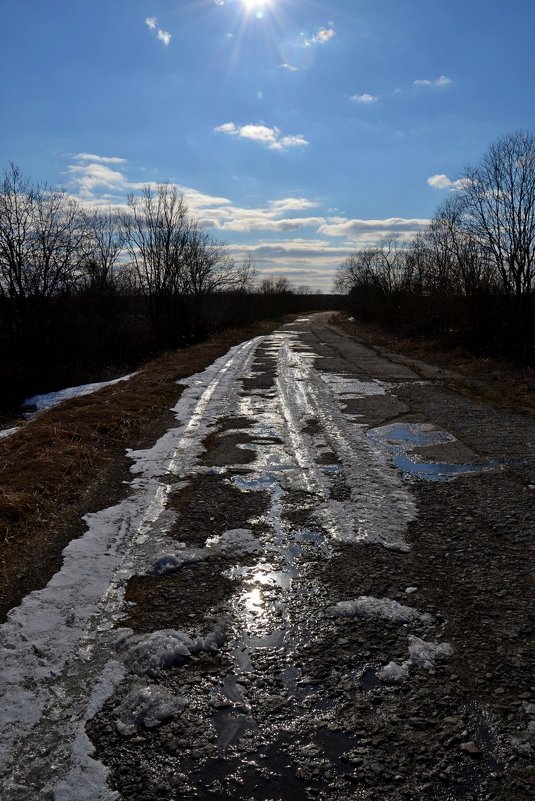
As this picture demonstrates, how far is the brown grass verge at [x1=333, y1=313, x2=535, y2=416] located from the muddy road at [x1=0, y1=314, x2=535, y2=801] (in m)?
4.42

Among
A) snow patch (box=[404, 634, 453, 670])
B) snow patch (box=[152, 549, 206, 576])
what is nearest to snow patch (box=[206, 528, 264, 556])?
snow patch (box=[152, 549, 206, 576])

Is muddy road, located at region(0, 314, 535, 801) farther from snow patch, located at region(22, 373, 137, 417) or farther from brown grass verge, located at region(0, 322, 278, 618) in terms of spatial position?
snow patch, located at region(22, 373, 137, 417)

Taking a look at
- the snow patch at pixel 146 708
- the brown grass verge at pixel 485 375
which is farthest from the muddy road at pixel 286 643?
the brown grass verge at pixel 485 375

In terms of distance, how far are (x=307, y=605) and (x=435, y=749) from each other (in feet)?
3.92

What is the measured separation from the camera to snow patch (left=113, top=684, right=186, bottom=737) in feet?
7.91

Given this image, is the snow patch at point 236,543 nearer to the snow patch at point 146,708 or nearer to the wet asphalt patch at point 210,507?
the wet asphalt patch at point 210,507

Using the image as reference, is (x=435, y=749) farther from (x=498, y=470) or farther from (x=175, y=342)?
(x=175, y=342)

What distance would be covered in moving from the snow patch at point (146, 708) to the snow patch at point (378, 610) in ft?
3.63

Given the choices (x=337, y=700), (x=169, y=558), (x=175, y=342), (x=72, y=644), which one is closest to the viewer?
(x=337, y=700)

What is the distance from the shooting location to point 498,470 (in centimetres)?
594

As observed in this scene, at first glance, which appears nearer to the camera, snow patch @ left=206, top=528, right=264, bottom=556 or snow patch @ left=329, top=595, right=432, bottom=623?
snow patch @ left=329, top=595, right=432, bottom=623

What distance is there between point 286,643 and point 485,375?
38.9 feet

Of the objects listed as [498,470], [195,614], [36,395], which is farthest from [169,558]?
[36,395]

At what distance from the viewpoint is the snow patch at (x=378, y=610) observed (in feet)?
10.5
